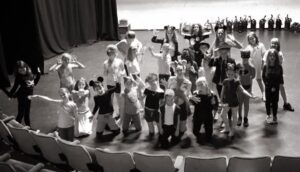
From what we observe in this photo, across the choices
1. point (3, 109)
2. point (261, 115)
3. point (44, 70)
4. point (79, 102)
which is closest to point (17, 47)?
point (44, 70)

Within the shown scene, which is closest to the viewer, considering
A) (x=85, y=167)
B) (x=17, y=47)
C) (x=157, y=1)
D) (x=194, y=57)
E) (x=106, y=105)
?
(x=85, y=167)

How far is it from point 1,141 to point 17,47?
437 cm

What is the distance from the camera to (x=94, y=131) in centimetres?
744

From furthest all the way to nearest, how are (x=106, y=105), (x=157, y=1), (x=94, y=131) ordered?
(x=157, y=1) → (x=94, y=131) → (x=106, y=105)

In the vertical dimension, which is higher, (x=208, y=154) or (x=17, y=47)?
(x=17, y=47)

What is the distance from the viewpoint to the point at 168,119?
6566mm

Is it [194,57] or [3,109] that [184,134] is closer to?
[194,57]

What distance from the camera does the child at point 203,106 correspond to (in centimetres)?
655

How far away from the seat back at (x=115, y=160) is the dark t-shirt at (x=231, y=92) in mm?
2168

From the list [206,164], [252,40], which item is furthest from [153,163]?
[252,40]

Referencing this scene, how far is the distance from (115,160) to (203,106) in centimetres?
191

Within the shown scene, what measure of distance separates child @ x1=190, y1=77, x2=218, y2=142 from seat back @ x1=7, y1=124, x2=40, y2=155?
2.38m

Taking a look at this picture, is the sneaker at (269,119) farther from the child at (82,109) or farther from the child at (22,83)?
the child at (22,83)

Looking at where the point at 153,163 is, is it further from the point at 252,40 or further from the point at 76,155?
the point at 252,40
